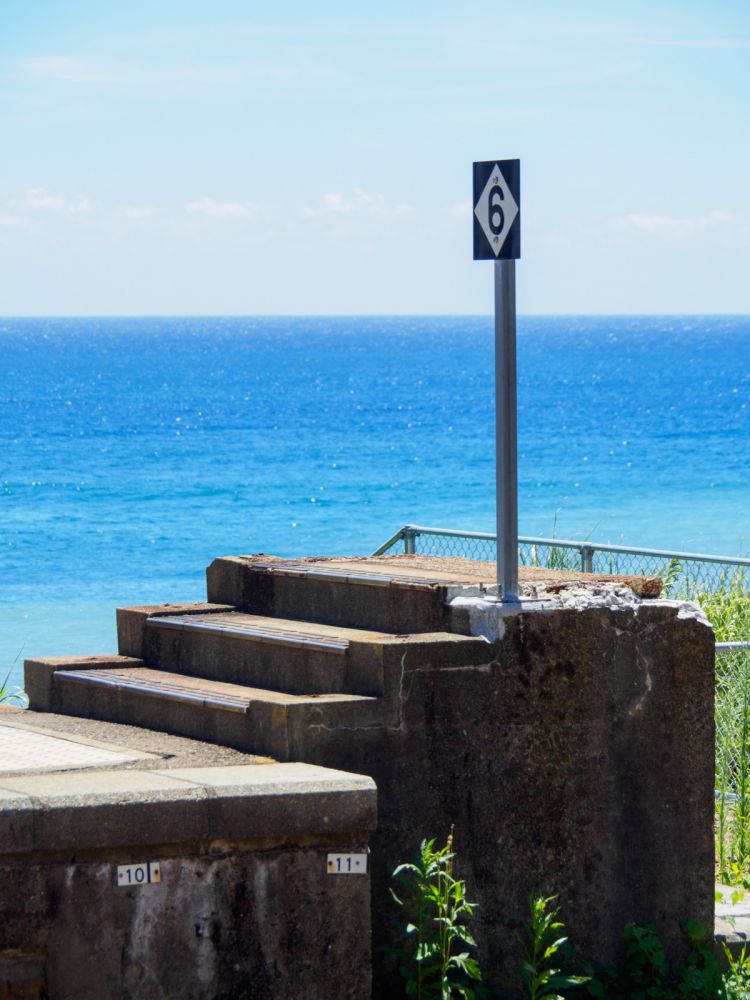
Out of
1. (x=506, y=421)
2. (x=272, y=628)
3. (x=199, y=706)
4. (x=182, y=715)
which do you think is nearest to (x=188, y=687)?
(x=182, y=715)

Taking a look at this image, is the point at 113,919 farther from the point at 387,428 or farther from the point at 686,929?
the point at 387,428

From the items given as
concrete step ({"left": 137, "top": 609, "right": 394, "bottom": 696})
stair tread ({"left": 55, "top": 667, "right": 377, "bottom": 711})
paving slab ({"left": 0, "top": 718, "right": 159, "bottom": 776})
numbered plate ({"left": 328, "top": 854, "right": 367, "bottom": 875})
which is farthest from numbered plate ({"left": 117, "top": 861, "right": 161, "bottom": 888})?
concrete step ({"left": 137, "top": 609, "right": 394, "bottom": 696})

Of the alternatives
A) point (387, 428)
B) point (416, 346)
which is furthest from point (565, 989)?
point (416, 346)

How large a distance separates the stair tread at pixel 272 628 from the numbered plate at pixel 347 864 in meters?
0.94

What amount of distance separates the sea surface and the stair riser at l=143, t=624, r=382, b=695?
7204 mm

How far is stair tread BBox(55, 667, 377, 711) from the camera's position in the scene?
6246 mm

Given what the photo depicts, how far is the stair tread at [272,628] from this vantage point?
21.7 ft

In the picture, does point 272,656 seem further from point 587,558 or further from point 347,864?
point 587,558

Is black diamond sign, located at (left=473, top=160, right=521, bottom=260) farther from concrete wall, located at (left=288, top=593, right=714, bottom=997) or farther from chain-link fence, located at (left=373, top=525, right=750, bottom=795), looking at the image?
chain-link fence, located at (left=373, top=525, right=750, bottom=795)

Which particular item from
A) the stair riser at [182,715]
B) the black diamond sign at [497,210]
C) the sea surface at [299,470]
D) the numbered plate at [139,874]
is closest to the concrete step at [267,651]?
the stair riser at [182,715]

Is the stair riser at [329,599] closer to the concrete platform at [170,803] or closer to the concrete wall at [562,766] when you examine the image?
the concrete wall at [562,766]

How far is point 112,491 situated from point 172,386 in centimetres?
4942

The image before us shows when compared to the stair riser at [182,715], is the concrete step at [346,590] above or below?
above

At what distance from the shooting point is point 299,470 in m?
48.6
